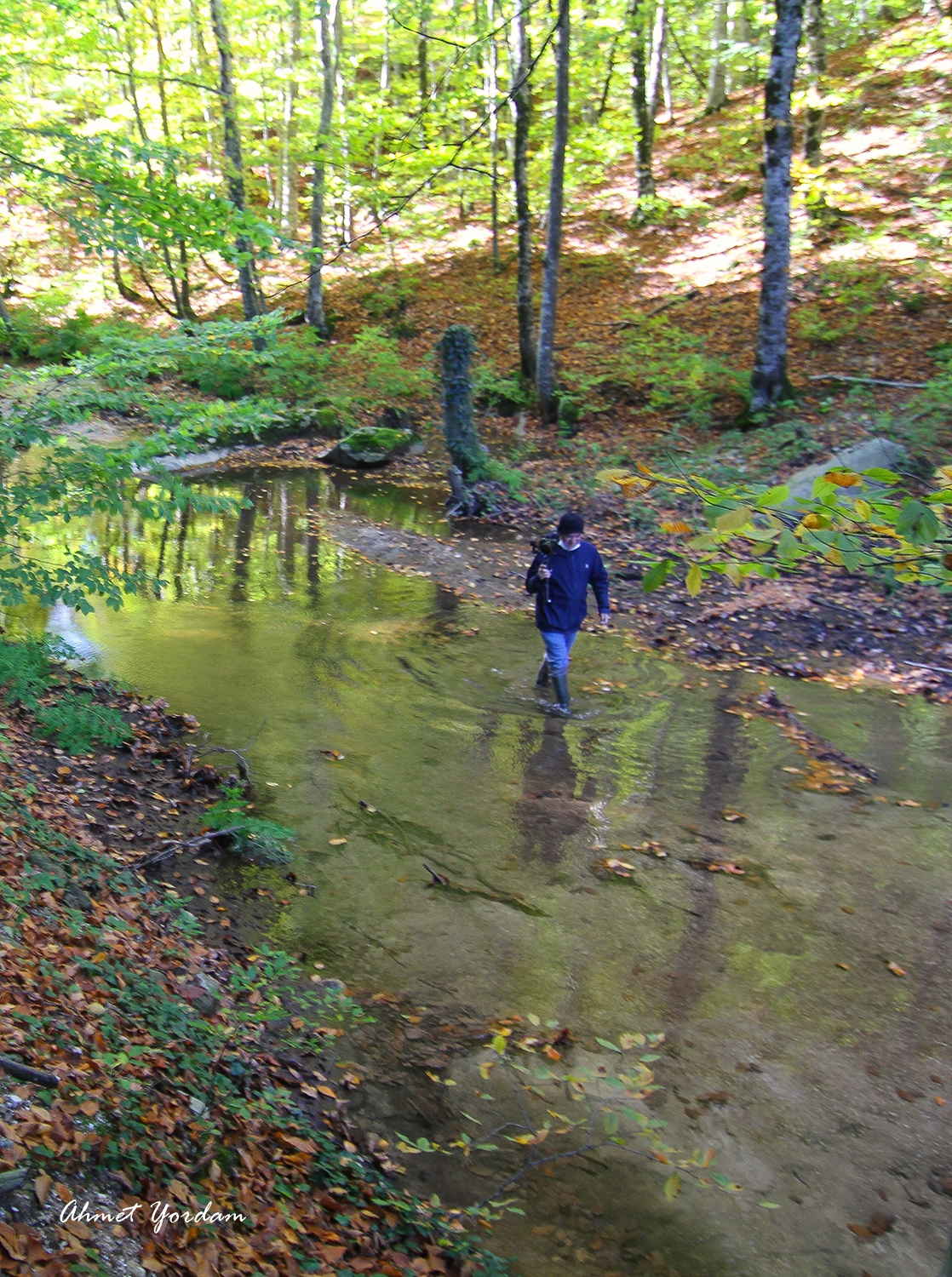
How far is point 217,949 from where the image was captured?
518cm

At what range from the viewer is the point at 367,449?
20688 mm

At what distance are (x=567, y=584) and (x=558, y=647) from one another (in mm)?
670

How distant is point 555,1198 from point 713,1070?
1192mm

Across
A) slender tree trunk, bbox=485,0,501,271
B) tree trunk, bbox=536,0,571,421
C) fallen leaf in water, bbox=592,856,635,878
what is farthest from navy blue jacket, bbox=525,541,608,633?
slender tree trunk, bbox=485,0,501,271

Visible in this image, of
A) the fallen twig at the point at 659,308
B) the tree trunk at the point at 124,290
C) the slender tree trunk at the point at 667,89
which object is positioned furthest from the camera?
the slender tree trunk at the point at 667,89

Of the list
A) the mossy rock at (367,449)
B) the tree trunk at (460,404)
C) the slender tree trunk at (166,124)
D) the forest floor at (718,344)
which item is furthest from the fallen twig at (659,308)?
the slender tree trunk at (166,124)

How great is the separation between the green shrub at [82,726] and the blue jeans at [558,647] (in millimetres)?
4085

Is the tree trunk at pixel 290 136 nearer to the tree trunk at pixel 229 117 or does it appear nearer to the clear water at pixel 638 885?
the tree trunk at pixel 229 117

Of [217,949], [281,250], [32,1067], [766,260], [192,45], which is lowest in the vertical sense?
[217,949]

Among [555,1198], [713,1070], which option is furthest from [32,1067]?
[713,1070]

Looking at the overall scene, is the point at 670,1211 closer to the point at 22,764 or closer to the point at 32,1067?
the point at 32,1067

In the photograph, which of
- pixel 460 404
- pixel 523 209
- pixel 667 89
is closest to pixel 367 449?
pixel 460 404

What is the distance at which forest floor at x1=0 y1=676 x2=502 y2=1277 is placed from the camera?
2949 mm

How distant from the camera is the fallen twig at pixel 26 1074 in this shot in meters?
3.15
